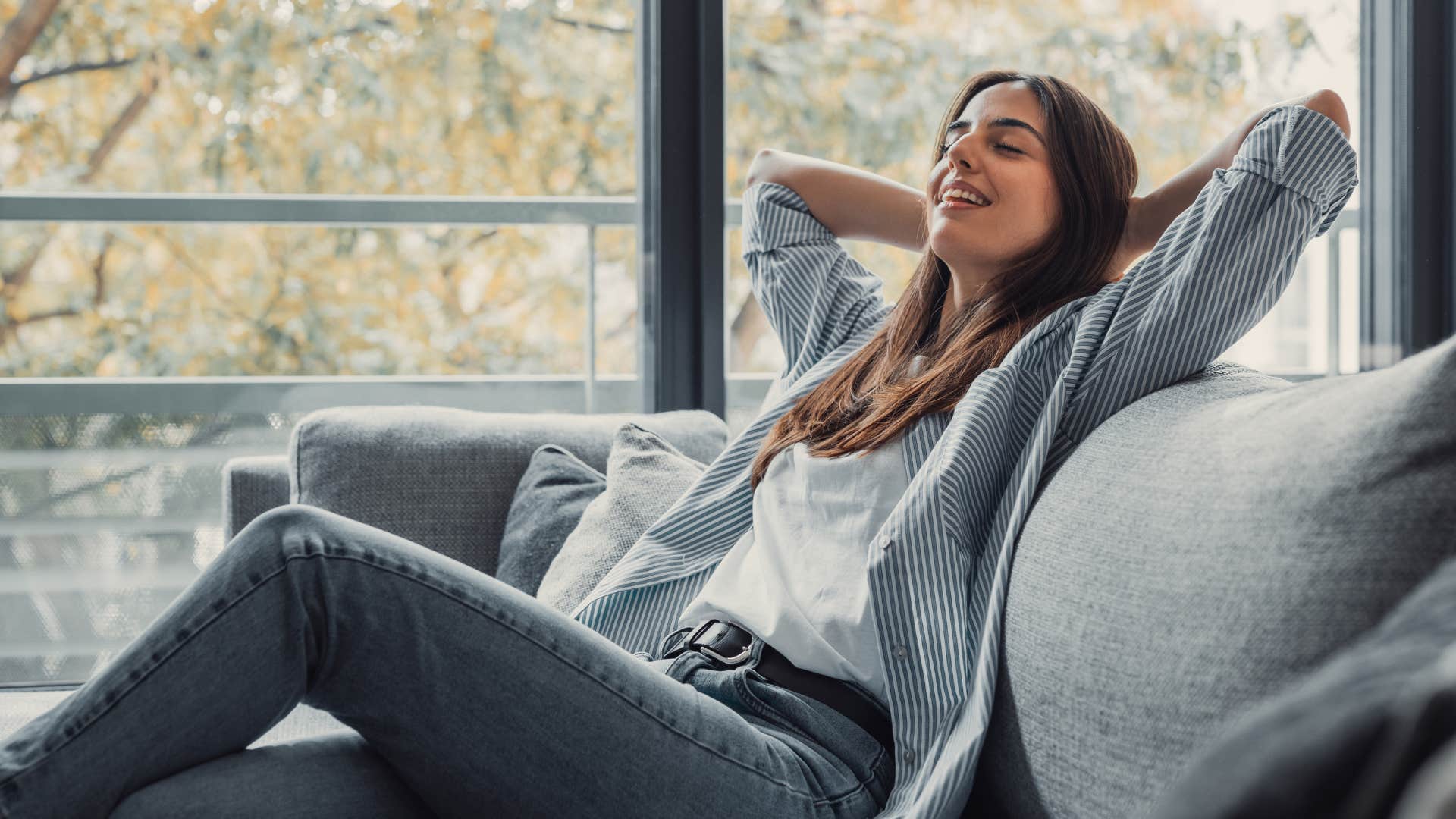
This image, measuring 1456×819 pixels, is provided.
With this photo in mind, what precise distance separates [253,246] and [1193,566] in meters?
1.96

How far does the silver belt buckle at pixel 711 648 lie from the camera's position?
119cm

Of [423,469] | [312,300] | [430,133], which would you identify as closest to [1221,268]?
[423,469]

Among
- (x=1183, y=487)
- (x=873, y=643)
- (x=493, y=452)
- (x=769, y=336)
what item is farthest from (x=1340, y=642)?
(x=769, y=336)

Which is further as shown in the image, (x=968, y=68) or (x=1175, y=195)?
(x=968, y=68)

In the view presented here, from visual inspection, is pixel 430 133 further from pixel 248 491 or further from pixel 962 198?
pixel 962 198

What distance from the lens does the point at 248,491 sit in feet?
5.96

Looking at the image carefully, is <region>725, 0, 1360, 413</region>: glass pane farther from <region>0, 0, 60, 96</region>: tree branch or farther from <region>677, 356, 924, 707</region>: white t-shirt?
<region>0, 0, 60, 96</region>: tree branch

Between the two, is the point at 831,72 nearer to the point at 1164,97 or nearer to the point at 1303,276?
the point at 1164,97

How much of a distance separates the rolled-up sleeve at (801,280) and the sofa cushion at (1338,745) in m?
1.25

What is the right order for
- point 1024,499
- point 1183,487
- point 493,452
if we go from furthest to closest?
point 493,452
point 1024,499
point 1183,487

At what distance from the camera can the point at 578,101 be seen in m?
2.28

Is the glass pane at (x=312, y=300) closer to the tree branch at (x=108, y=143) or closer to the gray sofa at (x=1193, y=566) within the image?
the tree branch at (x=108, y=143)

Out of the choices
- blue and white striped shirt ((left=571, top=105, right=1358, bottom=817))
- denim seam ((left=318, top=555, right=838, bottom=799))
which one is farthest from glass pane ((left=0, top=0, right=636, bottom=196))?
denim seam ((left=318, top=555, right=838, bottom=799))

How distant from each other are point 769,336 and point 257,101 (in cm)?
112
